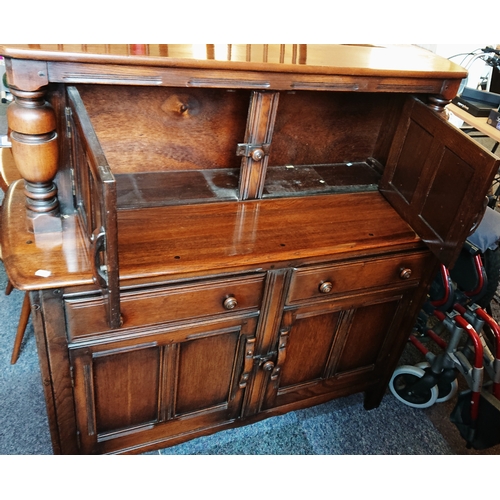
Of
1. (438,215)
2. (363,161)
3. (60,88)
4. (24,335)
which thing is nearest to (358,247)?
(438,215)

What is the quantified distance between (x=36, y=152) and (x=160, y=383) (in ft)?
2.40

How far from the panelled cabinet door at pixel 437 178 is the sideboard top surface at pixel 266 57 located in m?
0.14

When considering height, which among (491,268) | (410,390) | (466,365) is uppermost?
(491,268)

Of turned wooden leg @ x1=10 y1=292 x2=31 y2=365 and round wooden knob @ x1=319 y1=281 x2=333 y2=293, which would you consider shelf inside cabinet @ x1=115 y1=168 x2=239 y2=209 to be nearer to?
round wooden knob @ x1=319 y1=281 x2=333 y2=293

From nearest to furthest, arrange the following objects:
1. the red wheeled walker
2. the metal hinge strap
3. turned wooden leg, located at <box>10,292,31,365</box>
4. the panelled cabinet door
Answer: the panelled cabinet door
the metal hinge strap
the red wheeled walker
turned wooden leg, located at <box>10,292,31,365</box>

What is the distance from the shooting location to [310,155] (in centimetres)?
176

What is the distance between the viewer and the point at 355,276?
1514 mm

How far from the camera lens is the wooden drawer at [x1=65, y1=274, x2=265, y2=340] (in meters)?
1.22

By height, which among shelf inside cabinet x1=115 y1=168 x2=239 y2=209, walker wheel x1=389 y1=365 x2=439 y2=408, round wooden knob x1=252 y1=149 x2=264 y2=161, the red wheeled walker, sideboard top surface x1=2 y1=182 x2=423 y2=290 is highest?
round wooden knob x1=252 y1=149 x2=264 y2=161

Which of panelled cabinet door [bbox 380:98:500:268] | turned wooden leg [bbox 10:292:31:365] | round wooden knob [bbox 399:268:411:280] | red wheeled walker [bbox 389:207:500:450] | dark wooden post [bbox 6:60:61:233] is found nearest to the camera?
dark wooden post [bbox 6:60:61:233]

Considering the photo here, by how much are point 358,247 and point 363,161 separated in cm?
54

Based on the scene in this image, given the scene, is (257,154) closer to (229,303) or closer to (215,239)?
(215,239)

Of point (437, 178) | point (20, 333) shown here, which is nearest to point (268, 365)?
point (437, 178)

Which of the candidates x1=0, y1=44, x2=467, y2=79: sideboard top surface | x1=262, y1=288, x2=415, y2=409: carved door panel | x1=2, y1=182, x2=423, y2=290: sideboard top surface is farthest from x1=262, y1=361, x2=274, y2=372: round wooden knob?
x1=0, y1=44, x2=467, y2=79: sideboard top surface
